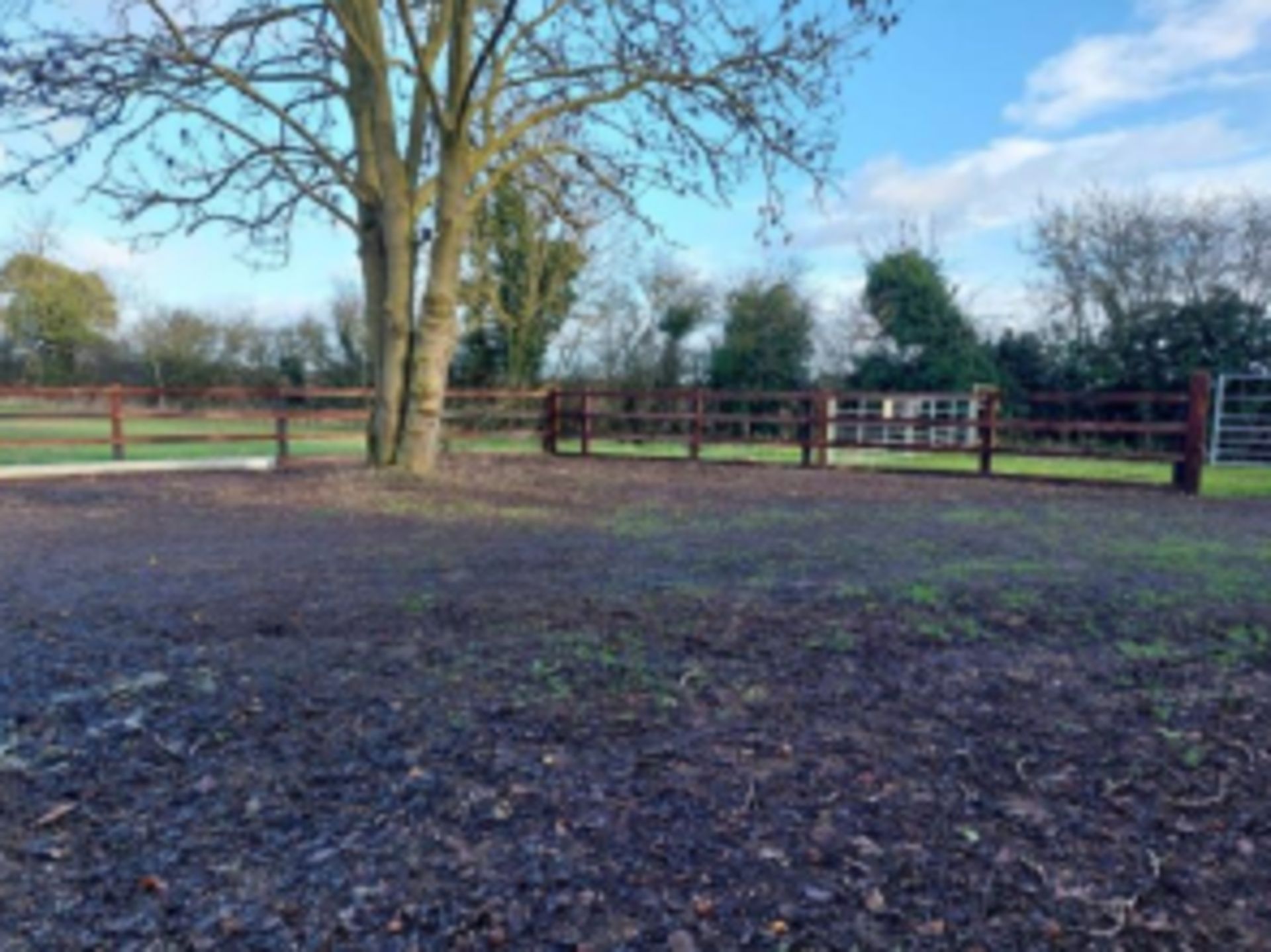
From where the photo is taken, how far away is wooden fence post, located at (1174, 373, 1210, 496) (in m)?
8.50

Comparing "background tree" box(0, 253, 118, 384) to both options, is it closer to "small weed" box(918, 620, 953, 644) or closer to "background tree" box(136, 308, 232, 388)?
"background tree" box(136, 308, 232, 388)

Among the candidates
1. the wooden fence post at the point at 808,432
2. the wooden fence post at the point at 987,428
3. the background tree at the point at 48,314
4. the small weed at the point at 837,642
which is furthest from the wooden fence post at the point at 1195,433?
the background tree at the point at 48,314

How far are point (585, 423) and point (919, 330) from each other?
8.25 metres

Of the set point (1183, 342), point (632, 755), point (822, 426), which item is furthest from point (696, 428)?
point (1183, 342)

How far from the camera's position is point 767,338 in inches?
685

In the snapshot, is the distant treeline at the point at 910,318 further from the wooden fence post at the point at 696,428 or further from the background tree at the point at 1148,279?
the wooden fence post at the point at 696,428


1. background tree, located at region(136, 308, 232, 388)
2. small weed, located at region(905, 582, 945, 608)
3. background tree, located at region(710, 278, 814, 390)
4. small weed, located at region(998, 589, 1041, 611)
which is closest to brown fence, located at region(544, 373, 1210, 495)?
background tree, located at region(710, 278, 814, 390)

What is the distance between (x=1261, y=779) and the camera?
199cm

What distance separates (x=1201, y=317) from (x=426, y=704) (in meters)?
18.2

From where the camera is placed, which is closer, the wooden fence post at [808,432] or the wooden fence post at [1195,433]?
the wooden fence post at [1195,433]

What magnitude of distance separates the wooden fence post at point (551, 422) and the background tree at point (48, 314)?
49.8 feet

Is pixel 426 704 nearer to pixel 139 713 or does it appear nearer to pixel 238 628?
pixel 139 713

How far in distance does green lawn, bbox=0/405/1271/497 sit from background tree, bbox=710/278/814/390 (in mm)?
2470

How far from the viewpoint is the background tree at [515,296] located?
15.8m
